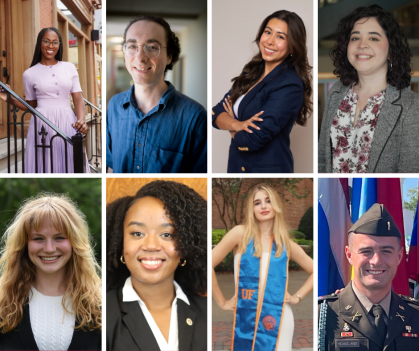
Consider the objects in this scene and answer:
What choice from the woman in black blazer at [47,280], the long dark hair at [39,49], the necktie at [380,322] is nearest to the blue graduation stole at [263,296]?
the necktie at [380,322]

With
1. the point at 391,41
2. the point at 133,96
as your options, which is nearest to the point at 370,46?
the point at 391,41

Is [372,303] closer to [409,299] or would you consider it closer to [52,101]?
[409,299]

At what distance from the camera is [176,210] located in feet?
7.79

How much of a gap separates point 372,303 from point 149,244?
139 centimetres

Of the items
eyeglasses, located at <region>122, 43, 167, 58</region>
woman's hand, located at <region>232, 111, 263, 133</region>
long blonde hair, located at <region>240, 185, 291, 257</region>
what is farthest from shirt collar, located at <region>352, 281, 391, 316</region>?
eyeglasses, located at <region>122, 43, 167, 58</region>

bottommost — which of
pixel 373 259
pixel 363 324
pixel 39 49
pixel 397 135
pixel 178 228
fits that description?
pixel 363 324

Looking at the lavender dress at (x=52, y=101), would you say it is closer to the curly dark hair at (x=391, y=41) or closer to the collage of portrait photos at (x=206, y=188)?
the collage of portrait photos at (x=206, y=188)

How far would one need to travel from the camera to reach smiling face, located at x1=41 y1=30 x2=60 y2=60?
2447 millimetres

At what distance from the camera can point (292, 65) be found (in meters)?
2.39

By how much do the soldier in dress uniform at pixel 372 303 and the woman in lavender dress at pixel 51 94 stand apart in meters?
1.82

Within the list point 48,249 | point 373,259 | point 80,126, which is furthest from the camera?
point 80,126

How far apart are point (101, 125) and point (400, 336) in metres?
2.23

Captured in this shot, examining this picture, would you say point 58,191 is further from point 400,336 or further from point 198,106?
point 400,336

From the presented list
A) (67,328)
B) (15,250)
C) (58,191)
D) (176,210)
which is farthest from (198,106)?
(67,328)
